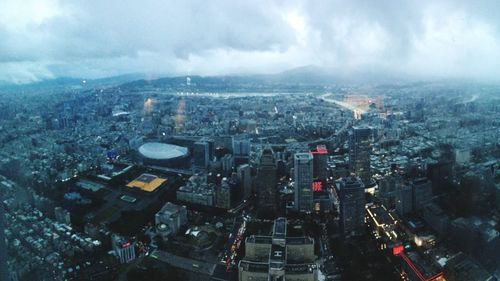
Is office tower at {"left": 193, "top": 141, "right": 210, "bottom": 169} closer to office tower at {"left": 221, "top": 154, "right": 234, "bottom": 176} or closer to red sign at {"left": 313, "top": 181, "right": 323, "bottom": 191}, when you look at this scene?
office tower at {"left": 221, "top": 154, "right": 234, "bottom": 176}

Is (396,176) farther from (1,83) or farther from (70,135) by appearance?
(70,135)

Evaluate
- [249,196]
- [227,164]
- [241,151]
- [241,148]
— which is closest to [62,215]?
[249,196]

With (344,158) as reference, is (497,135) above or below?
above

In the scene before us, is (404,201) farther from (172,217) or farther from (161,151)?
(161,151)

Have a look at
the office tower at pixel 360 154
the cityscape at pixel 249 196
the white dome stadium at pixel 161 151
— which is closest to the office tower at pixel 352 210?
the cityscape at pixel 249 196

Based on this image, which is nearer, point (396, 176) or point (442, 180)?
point (442, 180)

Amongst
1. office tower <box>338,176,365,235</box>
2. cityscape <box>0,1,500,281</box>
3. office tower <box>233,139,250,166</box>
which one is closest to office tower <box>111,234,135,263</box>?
cityscape <box>0,1,500,281</box>

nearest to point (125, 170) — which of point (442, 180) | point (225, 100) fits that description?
point (442, 180)
